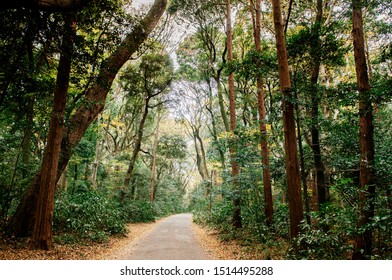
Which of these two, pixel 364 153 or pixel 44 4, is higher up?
pixel 44 4

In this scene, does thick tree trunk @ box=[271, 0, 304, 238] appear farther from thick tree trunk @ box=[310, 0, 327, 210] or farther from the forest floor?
the forest floor

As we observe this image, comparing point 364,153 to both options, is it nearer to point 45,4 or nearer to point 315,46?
point 315,46

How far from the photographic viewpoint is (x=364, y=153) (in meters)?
4.95

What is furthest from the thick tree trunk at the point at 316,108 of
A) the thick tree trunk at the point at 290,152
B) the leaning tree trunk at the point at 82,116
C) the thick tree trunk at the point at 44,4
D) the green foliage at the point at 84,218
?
the green foliage at the point at 84,218

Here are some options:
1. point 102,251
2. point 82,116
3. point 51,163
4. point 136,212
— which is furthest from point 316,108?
point 136,212


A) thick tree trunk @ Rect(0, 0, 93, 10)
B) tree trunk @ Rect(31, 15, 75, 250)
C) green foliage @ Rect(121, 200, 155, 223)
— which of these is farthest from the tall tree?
thick tree trunk @ Rect(0, 0, 93, 10)

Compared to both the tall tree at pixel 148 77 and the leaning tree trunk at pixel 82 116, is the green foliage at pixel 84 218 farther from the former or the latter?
the tall tree at pixel 148 77

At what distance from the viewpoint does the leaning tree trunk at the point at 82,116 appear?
7410mm

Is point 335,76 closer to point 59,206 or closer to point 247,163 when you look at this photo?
point 247,163

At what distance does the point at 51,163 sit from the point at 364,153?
305 inches

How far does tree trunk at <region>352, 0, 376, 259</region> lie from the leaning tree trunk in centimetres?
623

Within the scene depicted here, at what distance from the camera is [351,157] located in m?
6.80

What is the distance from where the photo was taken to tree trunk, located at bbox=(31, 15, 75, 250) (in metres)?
6.40
